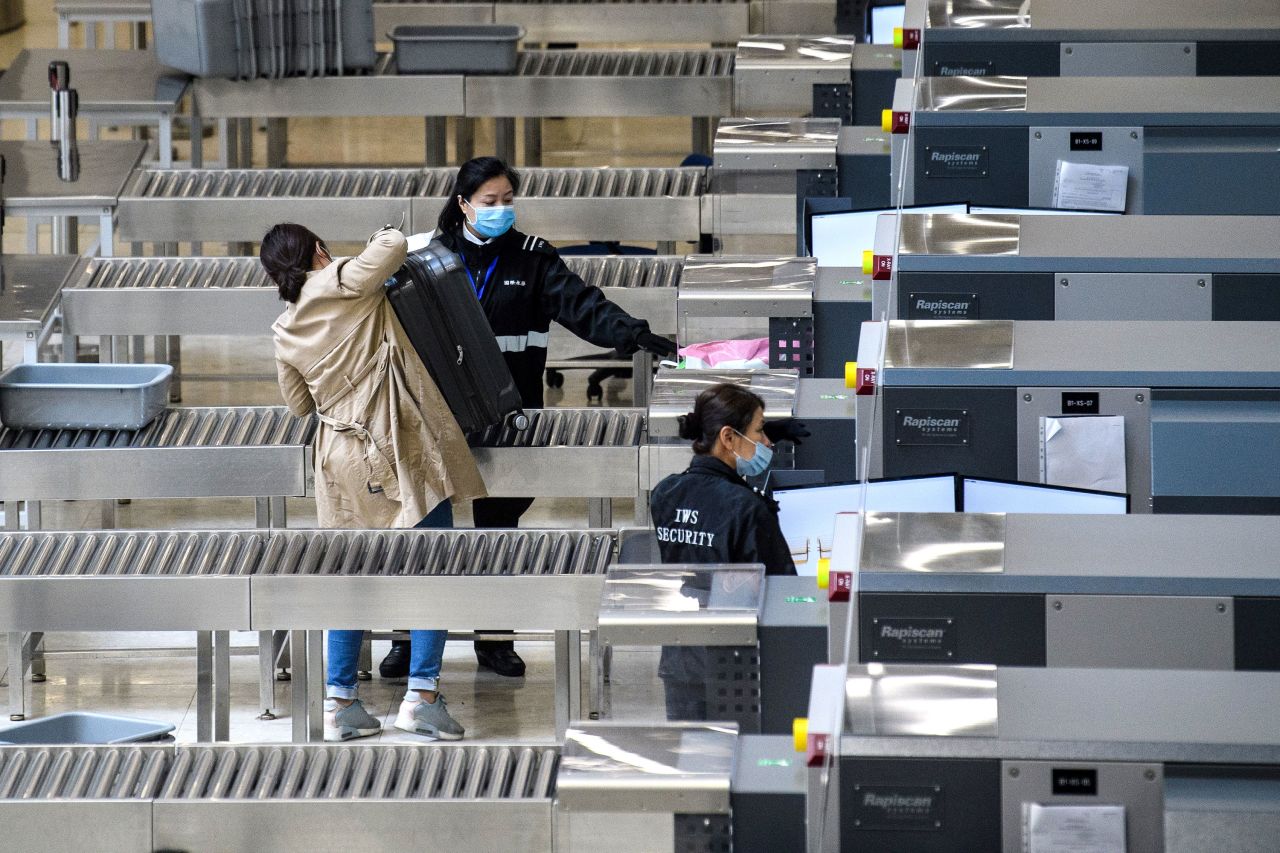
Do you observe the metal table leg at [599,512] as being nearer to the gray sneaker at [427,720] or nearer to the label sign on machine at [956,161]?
the gray sneaker at [427,720]

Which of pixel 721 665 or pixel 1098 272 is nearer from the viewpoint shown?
pixel 721 665

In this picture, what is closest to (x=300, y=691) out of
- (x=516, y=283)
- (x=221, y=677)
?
(x=221, y=677)

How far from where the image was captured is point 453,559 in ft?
15.1

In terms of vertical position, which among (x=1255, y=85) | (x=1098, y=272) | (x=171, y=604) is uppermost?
(x=1255, y=85)

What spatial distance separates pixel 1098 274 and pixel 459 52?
471cm

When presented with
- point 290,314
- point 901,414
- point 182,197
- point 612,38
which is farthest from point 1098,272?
point 612,38

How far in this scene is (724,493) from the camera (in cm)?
380

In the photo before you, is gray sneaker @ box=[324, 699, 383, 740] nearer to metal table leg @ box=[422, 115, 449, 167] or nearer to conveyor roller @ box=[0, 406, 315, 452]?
conveyor roller @ box=[0, 406, 315, 452]

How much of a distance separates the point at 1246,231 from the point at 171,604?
2523 millimetres

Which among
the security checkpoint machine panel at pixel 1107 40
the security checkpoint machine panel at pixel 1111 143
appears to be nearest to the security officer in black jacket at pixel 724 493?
the security checkpoint machine panel at pixel 1111 143

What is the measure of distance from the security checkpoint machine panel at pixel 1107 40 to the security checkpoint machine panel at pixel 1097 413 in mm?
1765

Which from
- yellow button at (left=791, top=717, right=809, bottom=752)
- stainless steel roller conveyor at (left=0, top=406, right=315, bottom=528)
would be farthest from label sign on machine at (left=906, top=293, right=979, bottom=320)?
stainless steel roller conveyor at (left=0, top=406, right=315, bottom=528)

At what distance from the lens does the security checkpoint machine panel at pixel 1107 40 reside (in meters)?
5.30

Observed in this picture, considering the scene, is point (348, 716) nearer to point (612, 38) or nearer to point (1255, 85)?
point (1255, 85)
